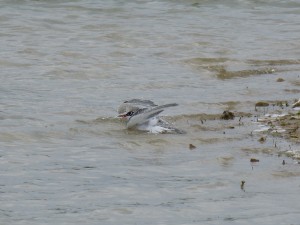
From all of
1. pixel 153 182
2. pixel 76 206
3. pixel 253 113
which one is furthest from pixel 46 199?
pixel 253 113

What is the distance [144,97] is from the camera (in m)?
11.1

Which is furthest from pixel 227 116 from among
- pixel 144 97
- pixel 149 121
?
pixel 144 97

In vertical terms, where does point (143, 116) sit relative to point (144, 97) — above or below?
above

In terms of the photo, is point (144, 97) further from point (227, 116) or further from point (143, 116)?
point (143, 116)

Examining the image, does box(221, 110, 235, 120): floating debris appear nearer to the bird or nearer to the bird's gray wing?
the bird

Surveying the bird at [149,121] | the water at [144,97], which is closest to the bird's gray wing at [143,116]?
the bird at [149,121]

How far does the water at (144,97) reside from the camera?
22.0ft

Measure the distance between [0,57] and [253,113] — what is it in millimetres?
4770

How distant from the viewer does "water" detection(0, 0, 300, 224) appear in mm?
6695

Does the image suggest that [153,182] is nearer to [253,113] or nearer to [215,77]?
[253,113]

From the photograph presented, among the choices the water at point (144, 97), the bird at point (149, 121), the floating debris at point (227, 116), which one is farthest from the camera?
the floating debris at point (227, 116)

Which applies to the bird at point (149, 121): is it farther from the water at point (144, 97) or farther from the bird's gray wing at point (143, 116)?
the water at point (144, 97)

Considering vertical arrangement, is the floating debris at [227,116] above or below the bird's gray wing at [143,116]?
below

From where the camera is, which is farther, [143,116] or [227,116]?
[227,116]
